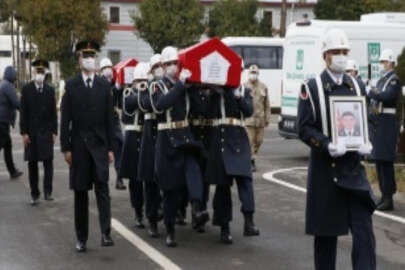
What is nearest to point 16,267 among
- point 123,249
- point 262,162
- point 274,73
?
point 123,249

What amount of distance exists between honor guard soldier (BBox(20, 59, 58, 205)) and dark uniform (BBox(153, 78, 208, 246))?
378 centimetres

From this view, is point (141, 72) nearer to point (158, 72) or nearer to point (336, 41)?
point (158, 72)

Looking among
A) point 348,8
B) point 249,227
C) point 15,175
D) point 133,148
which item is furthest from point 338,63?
point 348,8

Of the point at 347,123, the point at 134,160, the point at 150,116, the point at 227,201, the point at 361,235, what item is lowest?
the point at 227,201

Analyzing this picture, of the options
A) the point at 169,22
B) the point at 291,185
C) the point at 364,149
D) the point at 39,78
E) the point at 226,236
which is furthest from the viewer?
the point at 169,22

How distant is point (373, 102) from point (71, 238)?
4505mm

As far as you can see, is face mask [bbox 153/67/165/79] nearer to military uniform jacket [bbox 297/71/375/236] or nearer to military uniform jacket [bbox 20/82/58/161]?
military uniform jacket [bbox 20/82/58/161]

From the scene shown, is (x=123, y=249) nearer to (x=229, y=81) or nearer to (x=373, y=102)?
(x=229, y=81)

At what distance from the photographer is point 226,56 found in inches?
408

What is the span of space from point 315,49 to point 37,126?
350 inches

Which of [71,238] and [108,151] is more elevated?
[108,151]

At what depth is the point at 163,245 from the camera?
1017 centimetres

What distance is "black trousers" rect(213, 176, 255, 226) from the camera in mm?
10250

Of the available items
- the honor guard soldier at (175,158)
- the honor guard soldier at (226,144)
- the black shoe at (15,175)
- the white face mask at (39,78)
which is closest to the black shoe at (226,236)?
the honor guard soldier at (226,144)
